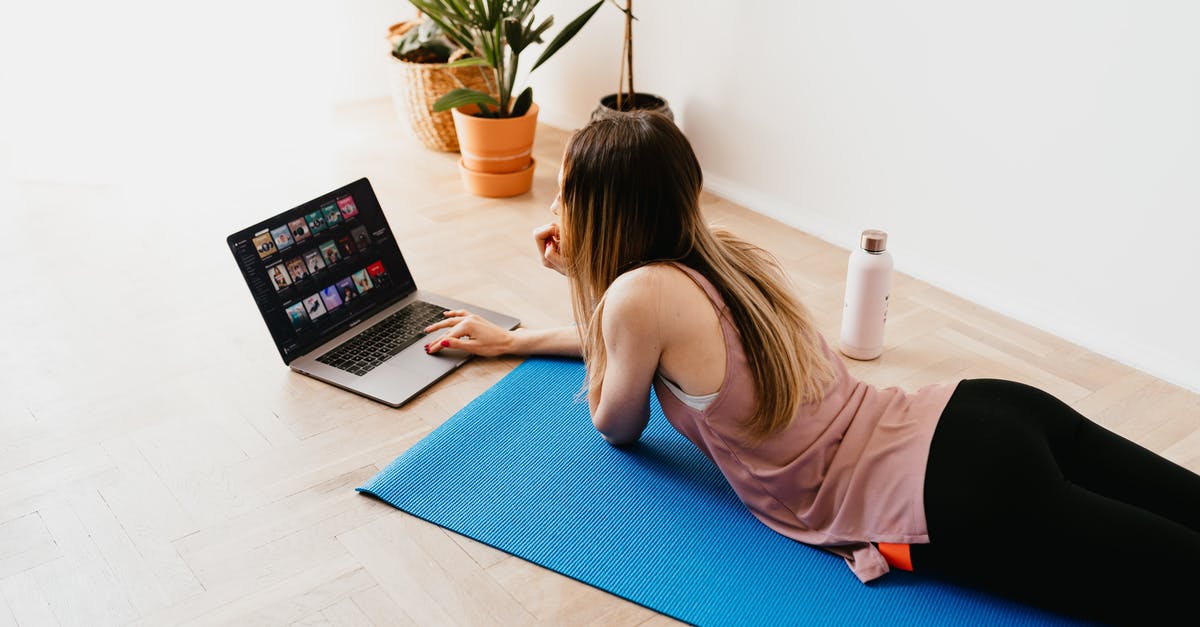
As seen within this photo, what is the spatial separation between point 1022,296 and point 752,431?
1226mm

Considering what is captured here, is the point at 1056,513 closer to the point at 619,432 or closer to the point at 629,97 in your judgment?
the point at 619,432

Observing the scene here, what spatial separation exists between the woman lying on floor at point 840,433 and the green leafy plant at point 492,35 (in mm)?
1510

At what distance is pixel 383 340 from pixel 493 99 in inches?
44.3

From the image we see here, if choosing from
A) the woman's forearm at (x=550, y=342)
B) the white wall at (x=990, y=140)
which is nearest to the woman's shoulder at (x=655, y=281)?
the woman's forearm at (x=550, y=342)

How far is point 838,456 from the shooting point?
1.46 meters

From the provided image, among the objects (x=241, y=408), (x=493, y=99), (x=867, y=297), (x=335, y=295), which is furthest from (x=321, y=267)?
(x=867, y=297)

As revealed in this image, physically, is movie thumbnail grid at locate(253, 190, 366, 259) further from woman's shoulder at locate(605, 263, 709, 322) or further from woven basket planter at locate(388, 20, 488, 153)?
woven basket planter at locate(388, 20, 488, 153)

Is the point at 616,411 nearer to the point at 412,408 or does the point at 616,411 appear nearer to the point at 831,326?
the point at 412,408

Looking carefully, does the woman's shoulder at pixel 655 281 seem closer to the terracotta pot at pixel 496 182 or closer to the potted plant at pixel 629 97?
the potted plant at pixel 629 97

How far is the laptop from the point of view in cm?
203

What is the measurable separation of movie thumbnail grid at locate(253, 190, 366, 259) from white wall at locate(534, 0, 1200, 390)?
4.20 feet

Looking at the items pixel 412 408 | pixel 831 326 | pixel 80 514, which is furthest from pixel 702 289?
pixel 80 514

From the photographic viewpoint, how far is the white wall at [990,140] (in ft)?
6.75

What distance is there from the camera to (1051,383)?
2.09 m
